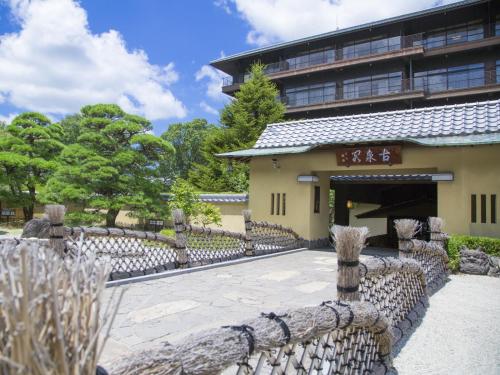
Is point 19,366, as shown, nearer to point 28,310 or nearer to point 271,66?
point 28,310

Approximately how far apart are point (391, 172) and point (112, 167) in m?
9.39

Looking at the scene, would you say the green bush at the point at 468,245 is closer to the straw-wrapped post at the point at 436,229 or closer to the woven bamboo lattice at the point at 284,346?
the straw-wrapped post at the point at 436,229

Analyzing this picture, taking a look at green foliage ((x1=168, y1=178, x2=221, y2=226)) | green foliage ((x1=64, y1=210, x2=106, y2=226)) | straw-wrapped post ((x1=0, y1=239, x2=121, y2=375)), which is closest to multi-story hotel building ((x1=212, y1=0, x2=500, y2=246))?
green foliage ((x1=168, y1=178, x2=221, y2=226))

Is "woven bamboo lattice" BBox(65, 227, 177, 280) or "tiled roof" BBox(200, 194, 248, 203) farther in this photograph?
"tiled roof" BBox(200, 194, 248, 203)

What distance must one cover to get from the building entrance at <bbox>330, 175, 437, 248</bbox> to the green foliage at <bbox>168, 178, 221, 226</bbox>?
4460 mm

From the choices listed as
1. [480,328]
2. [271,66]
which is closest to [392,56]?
[271,66]

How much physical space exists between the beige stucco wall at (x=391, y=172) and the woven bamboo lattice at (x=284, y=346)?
687 cm

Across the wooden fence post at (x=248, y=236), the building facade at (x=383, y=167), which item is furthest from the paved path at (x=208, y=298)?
the building facade at (x=383, y=167)

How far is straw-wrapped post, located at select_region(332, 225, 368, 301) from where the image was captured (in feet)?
9.88

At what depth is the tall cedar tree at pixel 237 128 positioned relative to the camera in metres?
19.3

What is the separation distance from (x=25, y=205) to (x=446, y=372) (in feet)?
60.0

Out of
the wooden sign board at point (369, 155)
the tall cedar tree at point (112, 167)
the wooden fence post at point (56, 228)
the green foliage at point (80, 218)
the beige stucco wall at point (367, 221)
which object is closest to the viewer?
the wooden fence post at point (56, 228)

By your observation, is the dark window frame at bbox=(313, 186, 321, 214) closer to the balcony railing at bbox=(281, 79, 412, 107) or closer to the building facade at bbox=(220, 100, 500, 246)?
the building facade at bbox=(220, 100, 500, 246)

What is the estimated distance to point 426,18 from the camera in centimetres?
2195
